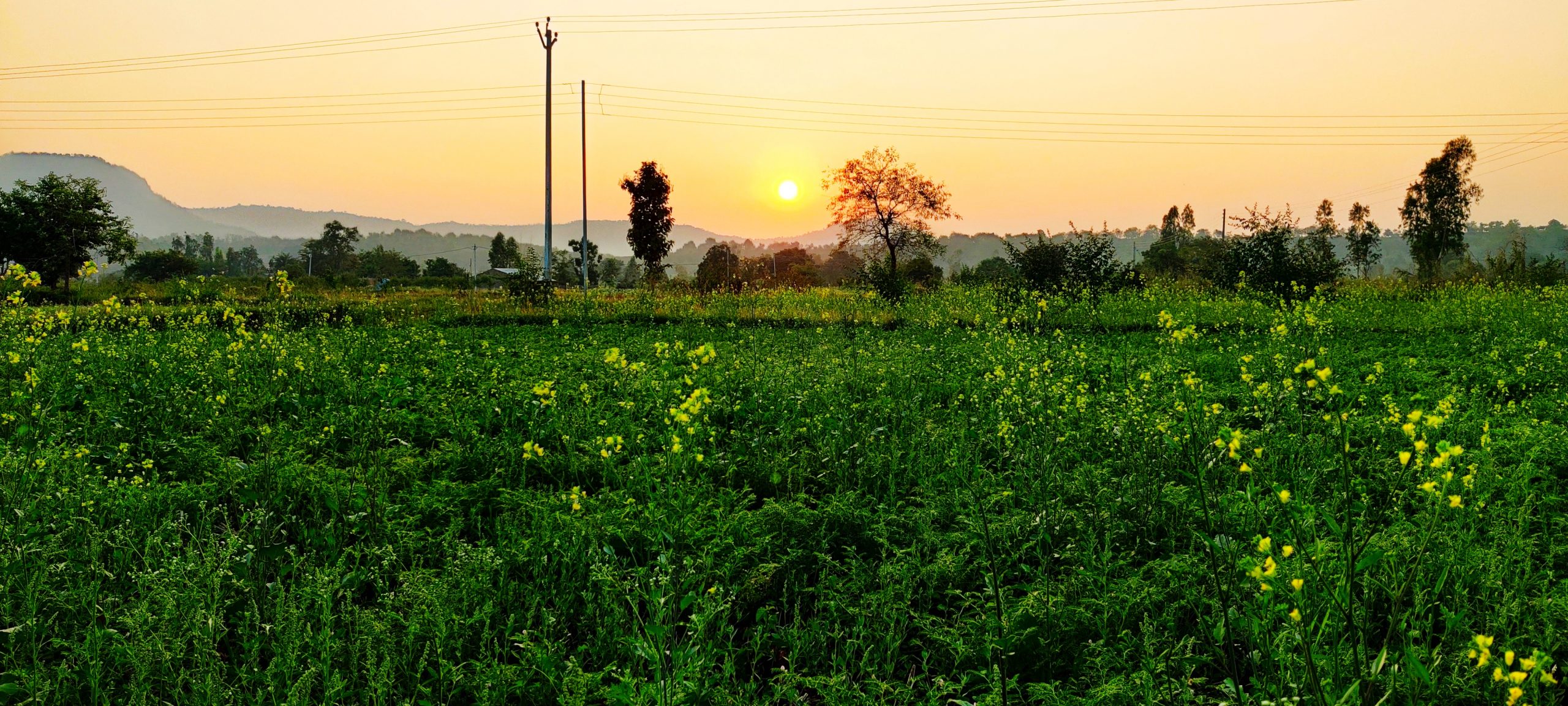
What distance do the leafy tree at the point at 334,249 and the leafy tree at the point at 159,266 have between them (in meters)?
20.5

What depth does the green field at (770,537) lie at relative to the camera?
2781mm

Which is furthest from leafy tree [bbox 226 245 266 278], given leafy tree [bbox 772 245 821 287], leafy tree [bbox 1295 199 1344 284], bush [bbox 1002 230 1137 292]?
leafy tree [bbox 1295 199 1344 284]

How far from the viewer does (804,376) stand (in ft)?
25.7

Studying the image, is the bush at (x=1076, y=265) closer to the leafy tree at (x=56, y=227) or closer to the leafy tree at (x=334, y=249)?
the leafy tree at (x=56, y=227)

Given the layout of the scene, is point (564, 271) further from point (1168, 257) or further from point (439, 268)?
point (1168, 257)

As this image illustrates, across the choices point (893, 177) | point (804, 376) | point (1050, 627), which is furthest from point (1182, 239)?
point (1050, 627)

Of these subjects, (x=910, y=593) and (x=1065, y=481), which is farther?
(x=1065, y=481)

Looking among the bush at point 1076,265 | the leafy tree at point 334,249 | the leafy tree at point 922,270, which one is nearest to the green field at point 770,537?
the bush at point 1076,265

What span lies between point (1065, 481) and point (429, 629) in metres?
3.59

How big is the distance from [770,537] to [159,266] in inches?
2972

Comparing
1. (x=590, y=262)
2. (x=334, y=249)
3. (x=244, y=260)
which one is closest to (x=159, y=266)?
(x=334, y=249)

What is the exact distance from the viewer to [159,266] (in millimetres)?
60125

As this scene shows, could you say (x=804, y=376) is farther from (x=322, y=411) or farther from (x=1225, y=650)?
(x=1225, y=650)

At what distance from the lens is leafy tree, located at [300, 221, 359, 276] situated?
83.6 metres
